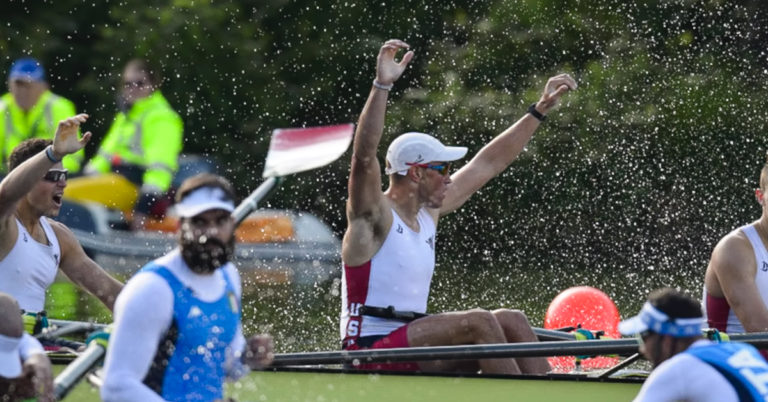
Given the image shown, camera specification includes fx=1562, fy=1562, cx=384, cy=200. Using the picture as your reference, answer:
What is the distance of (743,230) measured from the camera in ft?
20.2

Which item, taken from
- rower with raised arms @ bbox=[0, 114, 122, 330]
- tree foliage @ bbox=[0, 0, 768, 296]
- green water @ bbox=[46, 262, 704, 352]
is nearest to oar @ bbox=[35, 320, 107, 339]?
rower with raised arms @ bbox=[0, 114, 122, 330]

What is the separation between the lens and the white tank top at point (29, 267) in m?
6.14

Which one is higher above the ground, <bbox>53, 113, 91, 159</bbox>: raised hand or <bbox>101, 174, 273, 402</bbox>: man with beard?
<bbox>53, 113, 91, 159</bbox>: raised hand

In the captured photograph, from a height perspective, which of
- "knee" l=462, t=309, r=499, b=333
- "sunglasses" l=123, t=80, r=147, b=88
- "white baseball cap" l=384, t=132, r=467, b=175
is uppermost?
"sunglasses" l=123, t=80, r=147, b=88

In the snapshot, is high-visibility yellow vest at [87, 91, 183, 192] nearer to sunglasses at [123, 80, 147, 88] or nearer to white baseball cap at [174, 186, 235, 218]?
sunglasses at [123, 80, 147, 88]

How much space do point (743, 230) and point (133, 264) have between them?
684 centimetres

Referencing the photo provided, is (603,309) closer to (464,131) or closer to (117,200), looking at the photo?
(117,200)

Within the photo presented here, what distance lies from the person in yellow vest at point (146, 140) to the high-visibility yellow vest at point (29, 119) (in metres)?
0.45

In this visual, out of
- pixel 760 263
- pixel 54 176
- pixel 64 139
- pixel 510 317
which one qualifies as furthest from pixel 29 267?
pixel 760 263

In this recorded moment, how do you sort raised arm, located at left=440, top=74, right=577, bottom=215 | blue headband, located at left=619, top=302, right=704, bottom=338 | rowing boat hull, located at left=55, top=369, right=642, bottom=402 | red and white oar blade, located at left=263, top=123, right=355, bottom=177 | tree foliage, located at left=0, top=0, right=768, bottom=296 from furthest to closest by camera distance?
tree foliage, located at left=0, top=0, right=768, bottom=296, raised arm, located at left=440, top=74, right=577, bottom=215, rowing boat hull, located at left=55, top=369, right=642, bottom=402, red and white oar blade, located at left=263, top=123, right=355, bottom=177, blue headband, located at left=619, top=302, right=704, bottom=338

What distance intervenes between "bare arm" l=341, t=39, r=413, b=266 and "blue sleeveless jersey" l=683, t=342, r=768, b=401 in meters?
2.08

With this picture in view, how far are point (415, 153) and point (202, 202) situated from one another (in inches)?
88.0

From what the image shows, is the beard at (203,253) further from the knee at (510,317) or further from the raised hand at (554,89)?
the raised hand at (554,89)

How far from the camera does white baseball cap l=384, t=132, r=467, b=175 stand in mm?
6312
